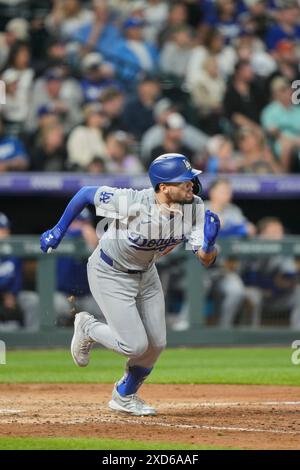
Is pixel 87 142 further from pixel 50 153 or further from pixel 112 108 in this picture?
pixel 112 108

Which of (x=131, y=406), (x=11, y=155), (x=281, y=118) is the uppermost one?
(x=281, y=118)

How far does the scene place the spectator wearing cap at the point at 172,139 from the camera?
1433 centimetres

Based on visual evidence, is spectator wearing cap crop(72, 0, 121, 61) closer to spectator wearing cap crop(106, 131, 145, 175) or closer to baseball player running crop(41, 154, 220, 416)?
spectator wearing cap crop(106, 131, 145, 175)

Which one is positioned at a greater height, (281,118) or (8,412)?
(281,118)

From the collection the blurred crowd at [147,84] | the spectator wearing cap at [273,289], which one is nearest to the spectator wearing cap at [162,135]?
the blurred crowd at [147,84]

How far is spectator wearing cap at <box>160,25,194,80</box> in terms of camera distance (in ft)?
52.5

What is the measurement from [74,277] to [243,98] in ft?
13.3

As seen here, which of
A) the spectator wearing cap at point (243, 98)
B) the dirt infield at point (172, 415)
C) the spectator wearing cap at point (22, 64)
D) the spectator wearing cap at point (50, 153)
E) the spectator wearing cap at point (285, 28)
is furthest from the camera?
the spectator wearing cap at point (285, 28)

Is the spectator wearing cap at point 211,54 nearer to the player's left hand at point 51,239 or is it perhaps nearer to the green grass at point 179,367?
the green grass at point 179,367

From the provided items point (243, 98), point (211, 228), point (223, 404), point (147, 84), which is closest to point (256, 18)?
point (243, 98)

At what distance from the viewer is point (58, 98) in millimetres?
14727

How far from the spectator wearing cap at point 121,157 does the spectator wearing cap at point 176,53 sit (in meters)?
1.96
